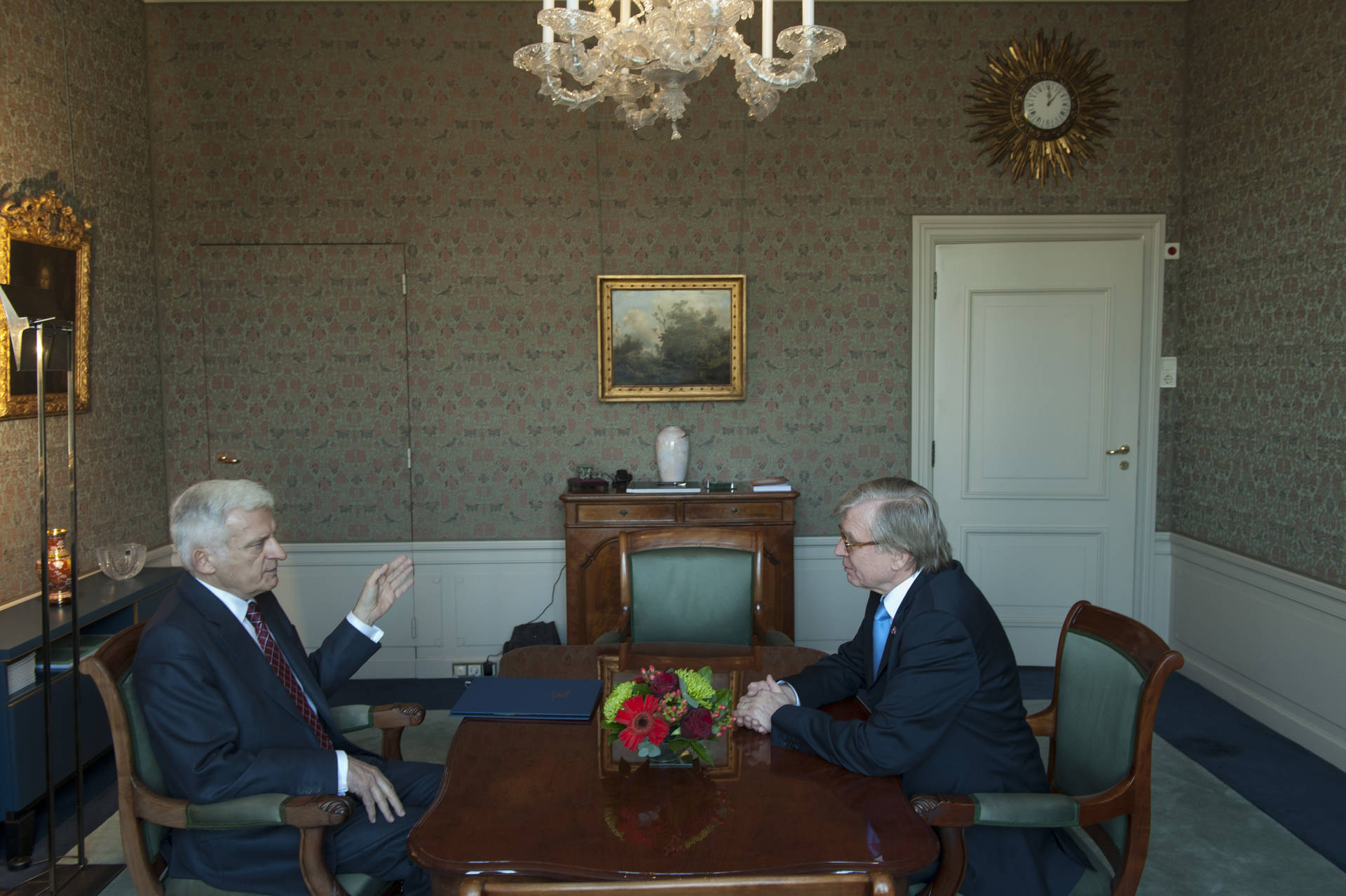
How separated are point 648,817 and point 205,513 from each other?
1261mm

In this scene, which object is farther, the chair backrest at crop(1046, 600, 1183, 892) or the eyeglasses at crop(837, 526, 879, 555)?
the eyeglasses at crop(837, 526, 879, 555)

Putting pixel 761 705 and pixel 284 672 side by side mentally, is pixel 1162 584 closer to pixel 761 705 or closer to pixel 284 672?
pixel 761 705

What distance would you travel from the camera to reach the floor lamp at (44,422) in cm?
286

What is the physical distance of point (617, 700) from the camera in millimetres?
1883

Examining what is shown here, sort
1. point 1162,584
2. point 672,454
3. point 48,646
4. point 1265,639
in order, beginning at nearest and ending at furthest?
point 48,646
point 1265,639
point 672,454
point 1162,584

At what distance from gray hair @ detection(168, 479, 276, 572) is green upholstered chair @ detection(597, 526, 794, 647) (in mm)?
1393

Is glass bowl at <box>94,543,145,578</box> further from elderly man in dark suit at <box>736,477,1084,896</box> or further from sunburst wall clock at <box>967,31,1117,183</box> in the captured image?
sunburst wall clock at <box>967,31,1117,183</box>

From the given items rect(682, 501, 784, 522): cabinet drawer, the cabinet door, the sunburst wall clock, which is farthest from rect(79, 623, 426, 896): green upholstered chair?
the sunburst wall clock

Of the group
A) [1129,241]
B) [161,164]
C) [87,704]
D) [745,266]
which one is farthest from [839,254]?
[87,704]

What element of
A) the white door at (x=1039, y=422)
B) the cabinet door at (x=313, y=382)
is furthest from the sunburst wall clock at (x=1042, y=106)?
the cabinet door at (x=313, y=382)

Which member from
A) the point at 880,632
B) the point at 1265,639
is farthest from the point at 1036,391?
the point at 880,632

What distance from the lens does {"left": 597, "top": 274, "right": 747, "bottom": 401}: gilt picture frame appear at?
4875mm

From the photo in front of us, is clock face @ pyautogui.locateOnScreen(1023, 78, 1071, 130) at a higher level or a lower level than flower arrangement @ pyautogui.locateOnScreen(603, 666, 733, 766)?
higher

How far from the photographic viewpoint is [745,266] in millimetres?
4918
